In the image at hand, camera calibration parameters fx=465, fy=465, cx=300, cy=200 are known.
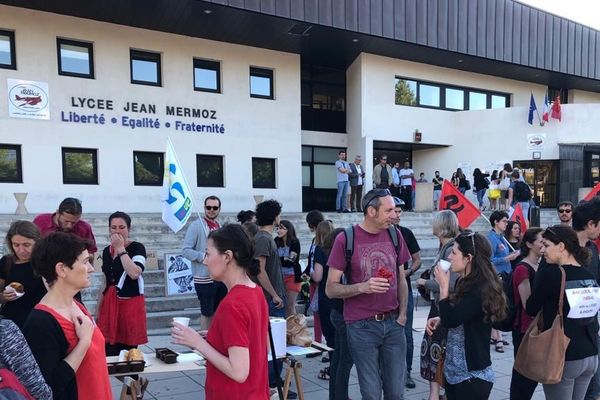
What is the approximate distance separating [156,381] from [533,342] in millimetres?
3836

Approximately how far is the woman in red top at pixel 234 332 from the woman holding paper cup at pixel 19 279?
5.68ft

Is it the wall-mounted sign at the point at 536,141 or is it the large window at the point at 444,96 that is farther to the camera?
the wall-mounted sign at the point at 536,141

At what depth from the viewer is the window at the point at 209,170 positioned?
15000 mm

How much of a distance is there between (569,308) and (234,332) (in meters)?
2.39

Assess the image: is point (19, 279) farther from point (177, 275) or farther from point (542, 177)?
point (542, 177)

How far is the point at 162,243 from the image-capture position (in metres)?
10.2

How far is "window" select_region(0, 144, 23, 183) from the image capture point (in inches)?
479

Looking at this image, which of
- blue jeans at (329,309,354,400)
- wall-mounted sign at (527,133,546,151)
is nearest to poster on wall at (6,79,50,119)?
blue jeans at (329,309,354,400)

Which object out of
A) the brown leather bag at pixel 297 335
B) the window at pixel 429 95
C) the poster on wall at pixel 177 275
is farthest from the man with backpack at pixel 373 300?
the window at pixel 429 95

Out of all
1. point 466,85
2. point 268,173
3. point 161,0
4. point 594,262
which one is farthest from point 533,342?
point 466,85

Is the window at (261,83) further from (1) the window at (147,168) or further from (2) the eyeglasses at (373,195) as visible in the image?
(2) the eyeglasses at (373,195)

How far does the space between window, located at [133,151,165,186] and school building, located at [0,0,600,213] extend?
0.04 meters

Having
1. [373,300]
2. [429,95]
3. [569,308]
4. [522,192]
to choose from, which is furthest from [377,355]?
[429,95]

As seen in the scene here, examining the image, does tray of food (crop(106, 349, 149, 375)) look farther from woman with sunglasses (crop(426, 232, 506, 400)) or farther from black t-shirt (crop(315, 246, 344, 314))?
woman with sunglasses (crop(426, 232, 506, 400))
